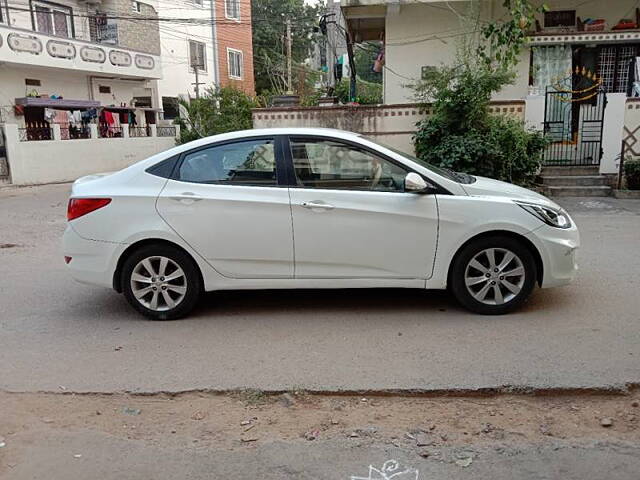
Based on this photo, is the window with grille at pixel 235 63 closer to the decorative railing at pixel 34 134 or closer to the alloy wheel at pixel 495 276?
the decorative railing at pixel 34 134

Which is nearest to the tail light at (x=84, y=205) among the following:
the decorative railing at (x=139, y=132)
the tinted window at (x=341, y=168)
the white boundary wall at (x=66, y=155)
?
the tinted window at (x=341, y=168)

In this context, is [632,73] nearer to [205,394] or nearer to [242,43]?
[205,394]

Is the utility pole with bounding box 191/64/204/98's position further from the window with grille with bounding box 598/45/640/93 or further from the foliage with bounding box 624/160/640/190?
the foliage with bounding box 624/160/640/190

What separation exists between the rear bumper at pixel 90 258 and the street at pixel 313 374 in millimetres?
418

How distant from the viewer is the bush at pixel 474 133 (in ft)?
35.7

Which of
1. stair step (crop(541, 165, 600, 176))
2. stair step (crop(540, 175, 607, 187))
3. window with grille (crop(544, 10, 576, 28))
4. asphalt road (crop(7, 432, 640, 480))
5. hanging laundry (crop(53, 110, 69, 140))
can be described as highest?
window with grille (crop(544, 10, 576, 28))

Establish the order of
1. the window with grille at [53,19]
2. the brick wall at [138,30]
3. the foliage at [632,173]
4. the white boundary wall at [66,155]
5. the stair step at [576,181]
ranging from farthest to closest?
the brick wall at [138,30]
the window with grille at [53,19]
the white boundary wall at [66,155]
the stair step at [576,181]
the foliage at [632,173]

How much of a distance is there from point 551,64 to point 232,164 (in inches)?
424

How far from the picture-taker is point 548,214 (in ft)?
16.6

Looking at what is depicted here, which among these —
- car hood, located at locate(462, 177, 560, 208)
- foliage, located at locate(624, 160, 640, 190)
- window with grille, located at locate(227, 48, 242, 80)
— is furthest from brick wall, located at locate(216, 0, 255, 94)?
car hood, located at locate(462, 177, 560, 208)

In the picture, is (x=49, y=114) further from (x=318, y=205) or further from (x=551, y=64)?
(x=318, y=205)

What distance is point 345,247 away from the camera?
5.03 metres

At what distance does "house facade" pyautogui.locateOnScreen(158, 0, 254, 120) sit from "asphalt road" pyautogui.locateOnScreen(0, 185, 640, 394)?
24673mm

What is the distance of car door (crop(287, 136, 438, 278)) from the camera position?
16.3ft
